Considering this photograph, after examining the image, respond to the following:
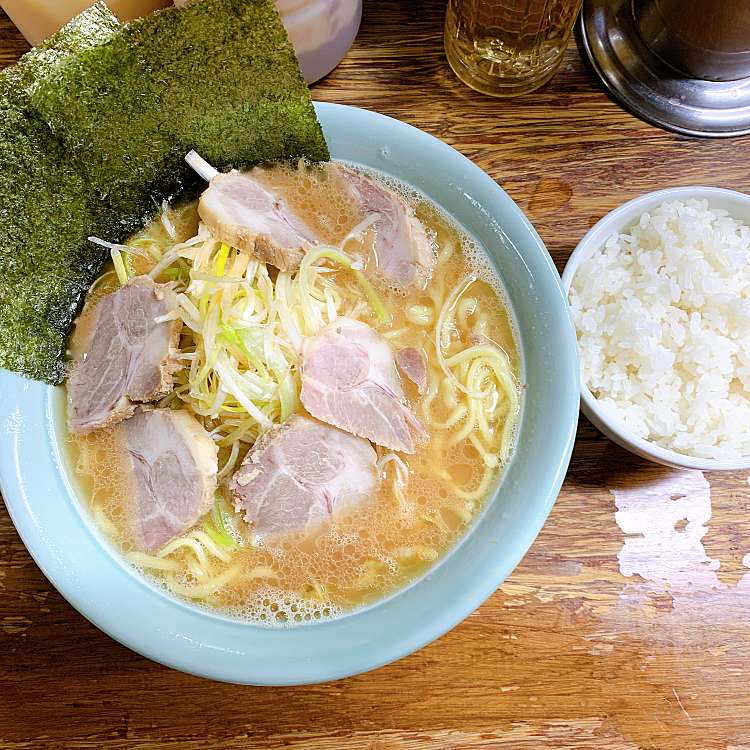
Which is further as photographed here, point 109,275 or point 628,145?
point 628,145

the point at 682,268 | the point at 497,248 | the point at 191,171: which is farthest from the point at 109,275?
the point at 682,268

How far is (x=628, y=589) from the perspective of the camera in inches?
62.4

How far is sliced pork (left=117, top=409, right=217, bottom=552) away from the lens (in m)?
1.36

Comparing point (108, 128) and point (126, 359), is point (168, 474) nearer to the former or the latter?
point (126, 359)

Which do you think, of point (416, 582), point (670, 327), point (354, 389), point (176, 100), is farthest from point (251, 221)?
point (670, 327)

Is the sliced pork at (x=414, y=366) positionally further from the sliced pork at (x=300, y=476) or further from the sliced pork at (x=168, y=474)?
the sliced pork at (x=168, y=474)

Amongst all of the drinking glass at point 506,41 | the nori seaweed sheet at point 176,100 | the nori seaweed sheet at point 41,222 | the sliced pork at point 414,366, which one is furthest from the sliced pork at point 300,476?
the drinking glass at point 506,41

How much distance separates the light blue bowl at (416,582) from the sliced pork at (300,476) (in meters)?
0.20

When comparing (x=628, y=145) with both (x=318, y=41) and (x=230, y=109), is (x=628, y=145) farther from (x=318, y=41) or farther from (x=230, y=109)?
(x=230, y=109)

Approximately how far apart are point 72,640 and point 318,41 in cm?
146

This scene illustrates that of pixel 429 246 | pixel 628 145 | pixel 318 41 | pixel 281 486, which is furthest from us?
pixel 628 145

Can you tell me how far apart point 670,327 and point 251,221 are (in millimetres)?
917

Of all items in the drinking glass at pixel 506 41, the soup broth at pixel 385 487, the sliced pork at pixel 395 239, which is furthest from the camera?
the drinking glass at pixel 506 41

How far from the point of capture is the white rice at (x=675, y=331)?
151 cm
